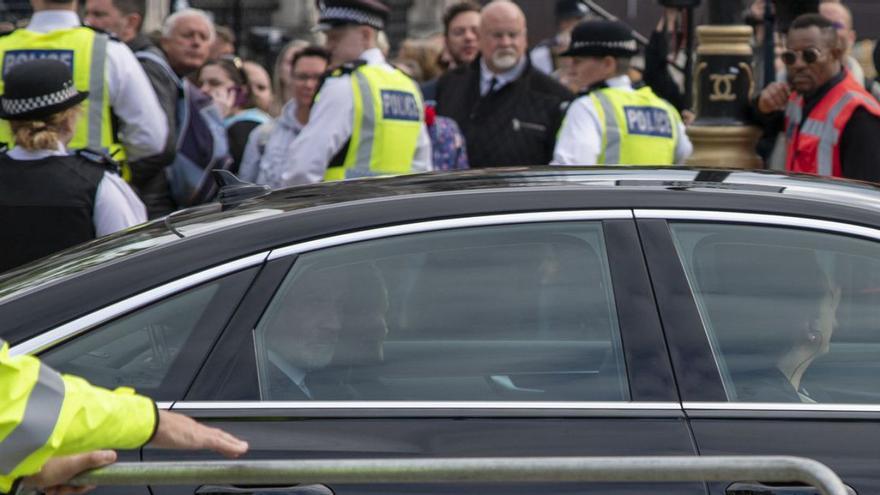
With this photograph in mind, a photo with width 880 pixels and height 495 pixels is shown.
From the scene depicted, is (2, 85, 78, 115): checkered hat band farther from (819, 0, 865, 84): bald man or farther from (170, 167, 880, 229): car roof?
(819, 0, 865, 84): bald man

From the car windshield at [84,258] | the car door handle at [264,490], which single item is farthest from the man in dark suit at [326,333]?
the car windshield at [84,258]

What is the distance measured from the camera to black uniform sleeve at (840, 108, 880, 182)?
21.4 ft

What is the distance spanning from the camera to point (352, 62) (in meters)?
6.86

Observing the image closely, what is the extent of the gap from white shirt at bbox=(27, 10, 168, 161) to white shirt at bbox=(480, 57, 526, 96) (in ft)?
6.75

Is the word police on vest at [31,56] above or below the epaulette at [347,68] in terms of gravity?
above

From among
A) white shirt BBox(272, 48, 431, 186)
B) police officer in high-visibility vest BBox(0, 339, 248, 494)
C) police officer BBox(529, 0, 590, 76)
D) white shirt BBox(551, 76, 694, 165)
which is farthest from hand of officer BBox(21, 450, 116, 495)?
police officer BBox(529, 0, 590, 76)

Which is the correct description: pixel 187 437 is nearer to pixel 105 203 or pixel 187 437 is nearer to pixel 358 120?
pixel 105 203

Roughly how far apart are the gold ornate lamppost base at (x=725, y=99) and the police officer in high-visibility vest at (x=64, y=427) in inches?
242

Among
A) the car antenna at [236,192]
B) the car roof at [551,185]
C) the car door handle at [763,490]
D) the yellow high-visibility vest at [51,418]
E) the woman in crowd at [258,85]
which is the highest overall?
the car roof at [551,185]

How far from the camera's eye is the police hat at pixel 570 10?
38.4 feet

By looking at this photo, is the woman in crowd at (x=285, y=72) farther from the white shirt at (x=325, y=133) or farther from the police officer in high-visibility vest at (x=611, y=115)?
the police officer in high-visibility vest at (x=611, y=115)

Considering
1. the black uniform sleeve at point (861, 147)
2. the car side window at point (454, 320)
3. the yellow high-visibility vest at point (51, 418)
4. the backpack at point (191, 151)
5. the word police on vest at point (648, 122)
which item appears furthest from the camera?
the backpack at point (191, 151)

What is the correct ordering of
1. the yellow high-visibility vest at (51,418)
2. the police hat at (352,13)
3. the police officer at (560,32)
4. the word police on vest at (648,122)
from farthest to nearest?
the police officer at (560,32) < the police hat at (352,13) < the word police on vest at (648,122) < the yellow high-visibility vest at (51,418)

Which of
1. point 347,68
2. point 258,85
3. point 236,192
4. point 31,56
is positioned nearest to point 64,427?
point 236,192
